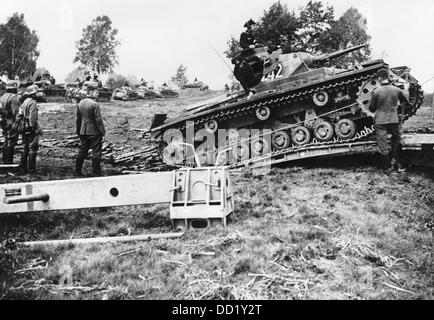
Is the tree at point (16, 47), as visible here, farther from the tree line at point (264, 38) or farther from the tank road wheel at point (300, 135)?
the tank road wheel at point (300, 135)

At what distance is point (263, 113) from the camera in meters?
10.9

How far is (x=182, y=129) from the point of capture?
11375 millimetres

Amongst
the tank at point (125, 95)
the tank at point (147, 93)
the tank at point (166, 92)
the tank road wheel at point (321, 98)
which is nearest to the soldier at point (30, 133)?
the tank road wheel at point (321, 98)

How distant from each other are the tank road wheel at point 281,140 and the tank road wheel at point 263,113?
48 centimetres

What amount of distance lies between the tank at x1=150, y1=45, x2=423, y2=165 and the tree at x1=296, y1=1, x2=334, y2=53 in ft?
58.7

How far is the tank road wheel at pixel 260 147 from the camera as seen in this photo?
10875 mm

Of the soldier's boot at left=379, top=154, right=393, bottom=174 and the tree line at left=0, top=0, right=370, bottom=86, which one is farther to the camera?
the tree line at left=0, top=0, right=370, bottom=86

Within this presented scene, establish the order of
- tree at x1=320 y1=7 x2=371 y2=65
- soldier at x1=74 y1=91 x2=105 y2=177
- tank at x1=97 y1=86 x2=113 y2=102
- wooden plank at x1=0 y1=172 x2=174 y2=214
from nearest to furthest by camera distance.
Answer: wooden plank at x1=0 y1=172 x2=174 y2=214 < soldier at x1=74 y1=91 x2=105 y2=177 < tank at x1=97 y1=86 x2=113 y2=102 < tree at x1=320 y1=7 x2=371 y2=65

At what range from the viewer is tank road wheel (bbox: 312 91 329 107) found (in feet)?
33.6

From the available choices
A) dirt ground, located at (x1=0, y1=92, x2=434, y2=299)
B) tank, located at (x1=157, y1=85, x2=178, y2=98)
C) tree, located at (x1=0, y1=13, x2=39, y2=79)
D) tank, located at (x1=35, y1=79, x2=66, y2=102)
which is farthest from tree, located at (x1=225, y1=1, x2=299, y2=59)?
tree, located at (x1=0, y1=13, x2=39, y2=79)

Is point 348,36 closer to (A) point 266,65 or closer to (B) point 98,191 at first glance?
(A) point 266,65

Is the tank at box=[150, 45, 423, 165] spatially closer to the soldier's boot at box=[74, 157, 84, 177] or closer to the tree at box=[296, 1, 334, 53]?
the soldier's boot at box=[74, 157, 84, 177]
